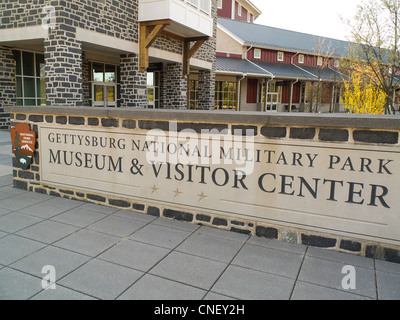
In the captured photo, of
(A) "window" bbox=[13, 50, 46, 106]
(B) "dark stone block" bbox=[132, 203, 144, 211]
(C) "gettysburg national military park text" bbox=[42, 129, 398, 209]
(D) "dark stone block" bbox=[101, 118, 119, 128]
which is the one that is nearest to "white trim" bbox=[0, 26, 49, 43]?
(A) "window" bbox=[13, 50, 46, 106]

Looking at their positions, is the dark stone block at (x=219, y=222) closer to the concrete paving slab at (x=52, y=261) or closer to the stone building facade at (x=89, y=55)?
the concrete paving slab at (x=52, y=261)

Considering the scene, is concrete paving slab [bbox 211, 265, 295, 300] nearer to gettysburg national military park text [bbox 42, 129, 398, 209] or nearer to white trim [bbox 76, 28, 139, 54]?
gettysburg national military park text [bbox 42, 129, 398, 209]

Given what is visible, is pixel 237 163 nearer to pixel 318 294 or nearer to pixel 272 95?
pixel 318 294

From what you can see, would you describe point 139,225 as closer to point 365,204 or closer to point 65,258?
point 65,258

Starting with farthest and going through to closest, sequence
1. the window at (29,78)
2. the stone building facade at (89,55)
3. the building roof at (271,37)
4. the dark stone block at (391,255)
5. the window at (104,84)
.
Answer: the building roof at (271,37)
the window at (104,84)
the window at (29,78)
the stone building facade at (89,55)
the dark stone block at (391,255)

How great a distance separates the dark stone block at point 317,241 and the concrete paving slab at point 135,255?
147 centimetres

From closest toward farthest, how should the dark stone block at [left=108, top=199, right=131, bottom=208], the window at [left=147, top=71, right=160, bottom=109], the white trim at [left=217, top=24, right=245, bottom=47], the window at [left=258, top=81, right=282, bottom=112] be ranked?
the dark stone block at [left=108, top=199, right=131, bottom=208] → the window at [left=147, top=71, right=160, bottom=109] → the white trim at [left=217, top=24, right=245, bottom=47] → the window at [left=258, top=81, right=282, bottom=112]

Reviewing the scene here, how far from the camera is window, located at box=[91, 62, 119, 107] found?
16.1m

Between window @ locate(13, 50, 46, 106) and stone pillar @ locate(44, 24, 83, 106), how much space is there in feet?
13.3

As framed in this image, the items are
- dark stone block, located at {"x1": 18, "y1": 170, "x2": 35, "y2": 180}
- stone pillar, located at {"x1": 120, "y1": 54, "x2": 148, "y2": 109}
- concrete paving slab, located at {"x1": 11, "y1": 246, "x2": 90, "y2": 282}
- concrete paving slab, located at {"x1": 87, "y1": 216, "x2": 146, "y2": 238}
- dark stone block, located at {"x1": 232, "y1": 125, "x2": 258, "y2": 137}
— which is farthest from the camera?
stone pillar, located at {"x1": 120, "y1": 54, "x2": 148, "y2": 109}

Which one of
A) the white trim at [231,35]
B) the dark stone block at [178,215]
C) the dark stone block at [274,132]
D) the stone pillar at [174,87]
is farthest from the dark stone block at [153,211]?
the white trim at [231,35]

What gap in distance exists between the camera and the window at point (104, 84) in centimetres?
1608

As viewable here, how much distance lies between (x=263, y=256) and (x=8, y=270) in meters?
2.36
